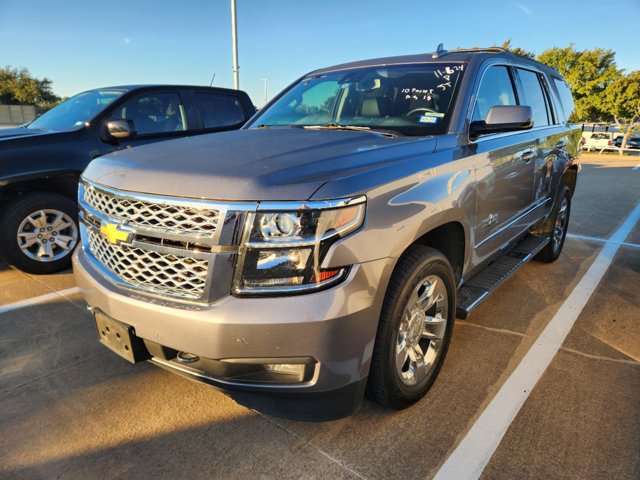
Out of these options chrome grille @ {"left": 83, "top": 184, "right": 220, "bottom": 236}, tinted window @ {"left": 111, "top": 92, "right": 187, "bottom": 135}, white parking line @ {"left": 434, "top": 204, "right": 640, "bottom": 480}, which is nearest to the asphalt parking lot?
white parking line @ {"left": 434, "top": 204, "right": 640, "bottom": 480}

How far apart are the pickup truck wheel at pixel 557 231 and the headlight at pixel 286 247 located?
3.86 m

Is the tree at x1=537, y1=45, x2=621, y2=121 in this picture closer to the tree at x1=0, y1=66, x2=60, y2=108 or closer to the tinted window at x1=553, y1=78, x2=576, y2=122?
the tinted window at x1=553, y1=78, x2=576, y2=122

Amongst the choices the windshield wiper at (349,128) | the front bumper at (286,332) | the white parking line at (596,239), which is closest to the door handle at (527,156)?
the windshield wiper at (349,128)

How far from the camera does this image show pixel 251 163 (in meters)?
2.02

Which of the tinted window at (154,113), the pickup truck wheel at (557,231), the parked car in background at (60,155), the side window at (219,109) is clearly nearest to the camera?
the parked car in background at (60,155)

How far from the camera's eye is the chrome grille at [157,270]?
73.1 inches

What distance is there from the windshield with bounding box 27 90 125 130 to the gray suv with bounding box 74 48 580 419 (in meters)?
2.89

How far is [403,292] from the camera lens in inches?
83.3

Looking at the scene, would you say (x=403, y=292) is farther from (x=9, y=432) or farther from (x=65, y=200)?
(x=65, y=200)

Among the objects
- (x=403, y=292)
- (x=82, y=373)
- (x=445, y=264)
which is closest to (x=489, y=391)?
(x=445, y=264)

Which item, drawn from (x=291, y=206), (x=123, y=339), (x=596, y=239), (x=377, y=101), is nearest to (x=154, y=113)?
(x=377, y=101)

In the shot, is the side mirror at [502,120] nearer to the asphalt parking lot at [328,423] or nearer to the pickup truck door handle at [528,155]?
the pickup truck door handle at [528,155]

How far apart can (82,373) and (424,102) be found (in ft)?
9.19

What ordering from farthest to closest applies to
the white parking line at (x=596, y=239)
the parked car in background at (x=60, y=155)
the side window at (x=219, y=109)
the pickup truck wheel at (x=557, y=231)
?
the white parking line at (x=596, y=239), the side window at (x=219, y=109), the pickup truck wheel at (x=557, y=231), the parked car in background at (x=60, y=155)
